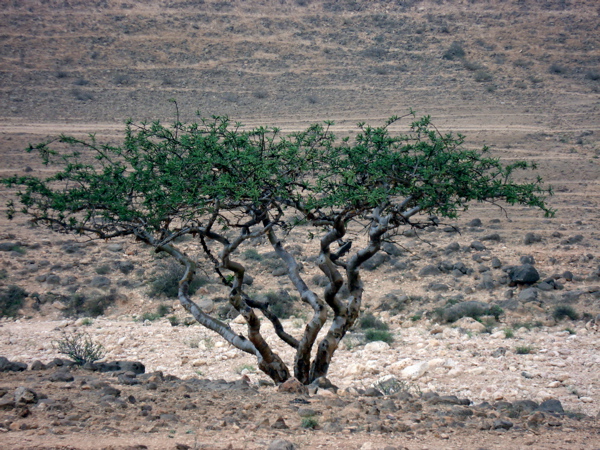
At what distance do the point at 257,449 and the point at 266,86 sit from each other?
26.7 m

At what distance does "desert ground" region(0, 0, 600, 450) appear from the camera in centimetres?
534

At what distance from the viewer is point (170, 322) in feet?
→ 36.0

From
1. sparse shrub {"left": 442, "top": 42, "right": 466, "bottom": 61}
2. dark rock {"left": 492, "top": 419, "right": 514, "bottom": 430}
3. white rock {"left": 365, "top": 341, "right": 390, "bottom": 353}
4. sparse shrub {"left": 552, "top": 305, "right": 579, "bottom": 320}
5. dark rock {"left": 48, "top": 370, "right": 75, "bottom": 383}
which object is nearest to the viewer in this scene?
dark rock {"left": 492, "top": 419, "right": 514, "bottom": 430}

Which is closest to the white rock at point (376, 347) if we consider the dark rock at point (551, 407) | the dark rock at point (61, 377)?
the dark rock at point (551, 407)

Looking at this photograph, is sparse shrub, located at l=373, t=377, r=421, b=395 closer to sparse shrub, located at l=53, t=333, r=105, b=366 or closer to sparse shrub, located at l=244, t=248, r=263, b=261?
sparse shrub, located at l=53, t=333, r=105, b=366

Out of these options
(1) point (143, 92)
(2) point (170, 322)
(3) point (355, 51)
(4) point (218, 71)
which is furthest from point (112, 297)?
(3) point (355, 51)

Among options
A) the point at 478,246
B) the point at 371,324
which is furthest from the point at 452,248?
the point at 371,324

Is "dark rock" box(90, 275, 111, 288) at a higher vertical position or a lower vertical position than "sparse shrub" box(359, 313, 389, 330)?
lower

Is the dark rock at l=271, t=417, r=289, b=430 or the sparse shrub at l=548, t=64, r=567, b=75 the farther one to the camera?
the sparse shrub at l=548, t=64, r=567, b=75

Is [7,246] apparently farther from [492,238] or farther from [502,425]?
[502,425]

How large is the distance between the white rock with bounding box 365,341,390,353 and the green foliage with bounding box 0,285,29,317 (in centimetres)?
710

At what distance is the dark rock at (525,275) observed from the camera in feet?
38.0

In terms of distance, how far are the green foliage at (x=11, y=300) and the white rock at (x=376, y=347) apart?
7.10 meters

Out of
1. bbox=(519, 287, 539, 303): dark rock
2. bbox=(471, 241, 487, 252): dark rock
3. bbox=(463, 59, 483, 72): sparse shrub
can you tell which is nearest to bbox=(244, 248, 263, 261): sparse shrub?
bbox=(471, 241, 487, 252): dark rock
